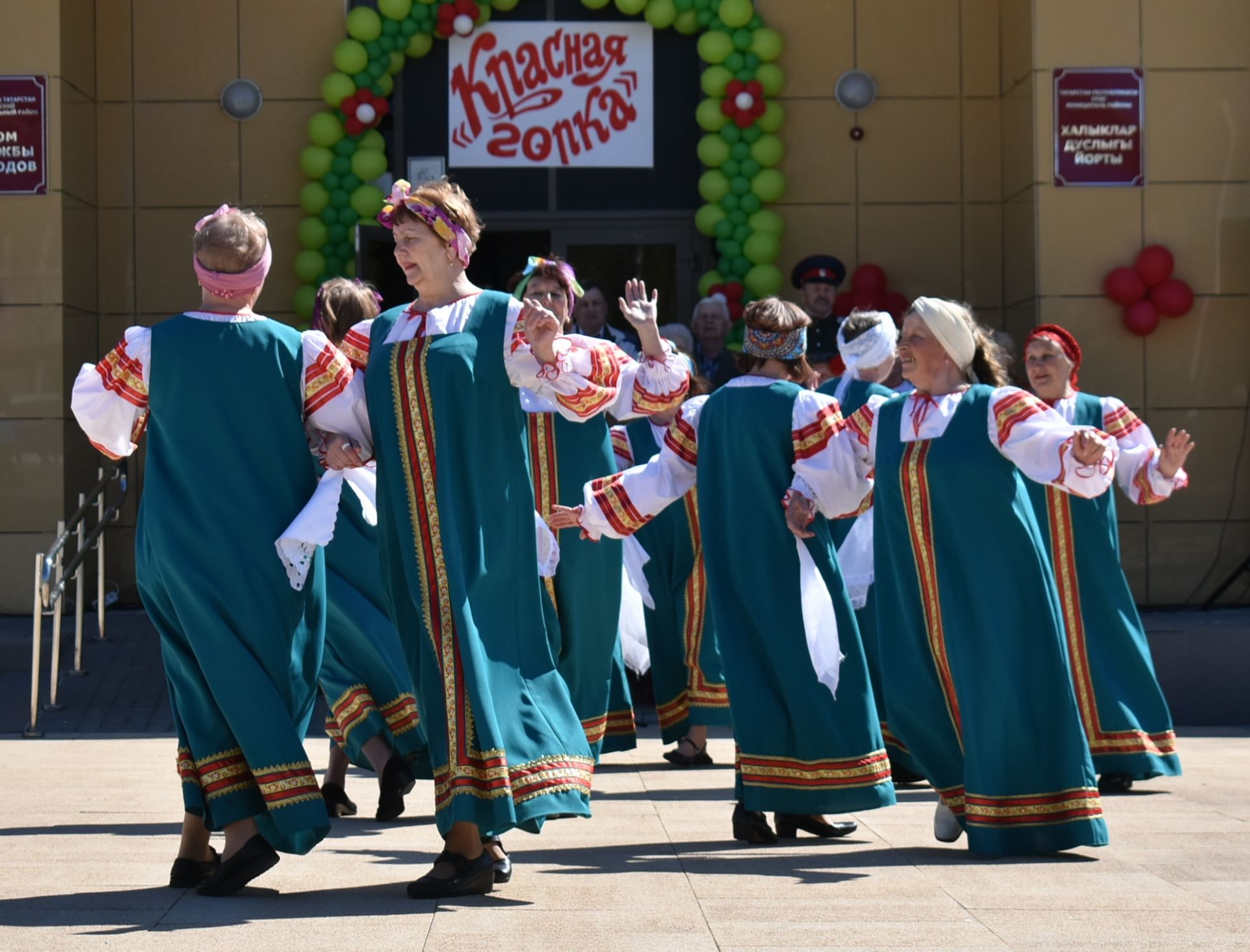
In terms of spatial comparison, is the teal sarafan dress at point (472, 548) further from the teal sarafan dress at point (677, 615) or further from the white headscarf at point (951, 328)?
the teal sarafan dress at point (677, 615)

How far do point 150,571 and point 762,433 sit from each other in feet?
6.23

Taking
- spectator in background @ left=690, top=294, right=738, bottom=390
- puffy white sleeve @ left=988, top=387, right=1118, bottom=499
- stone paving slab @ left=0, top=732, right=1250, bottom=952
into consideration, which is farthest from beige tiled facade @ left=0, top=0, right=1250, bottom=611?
puffy white sleeve @ left=988, top=387, right=1118, bottom=499

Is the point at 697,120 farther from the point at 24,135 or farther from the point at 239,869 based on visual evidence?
the point at 239,869

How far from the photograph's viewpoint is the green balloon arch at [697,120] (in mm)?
11258

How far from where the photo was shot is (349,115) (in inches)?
445

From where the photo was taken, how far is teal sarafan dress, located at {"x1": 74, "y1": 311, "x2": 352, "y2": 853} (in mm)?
4555

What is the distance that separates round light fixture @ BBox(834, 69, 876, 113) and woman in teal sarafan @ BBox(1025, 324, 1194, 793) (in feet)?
16.4

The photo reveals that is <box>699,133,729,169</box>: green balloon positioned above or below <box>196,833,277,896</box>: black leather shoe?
above

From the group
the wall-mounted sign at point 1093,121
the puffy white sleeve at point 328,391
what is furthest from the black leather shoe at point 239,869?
the wall-mounted sign at point 1093,121

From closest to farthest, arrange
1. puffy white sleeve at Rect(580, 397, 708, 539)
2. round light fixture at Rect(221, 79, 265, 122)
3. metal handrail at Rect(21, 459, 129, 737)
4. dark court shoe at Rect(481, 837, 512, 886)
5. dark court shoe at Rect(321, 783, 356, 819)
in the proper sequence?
dark court shoe at Rect(481, 837, 512, 886) < puffy white sleeve at Rect(580, 397, 708, 539) < dark court shoe at Rect(321, 783, 356, 819) < metal handrail at Rect(21, 459, 129, 737) < round light fixture at Rect(221, 79, 265, 122)

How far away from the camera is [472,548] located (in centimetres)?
461

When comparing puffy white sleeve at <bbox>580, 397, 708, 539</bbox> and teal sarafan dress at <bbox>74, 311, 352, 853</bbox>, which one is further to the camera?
puffy white sleeve at <bbox>580, 397, 708, 539</bbox>

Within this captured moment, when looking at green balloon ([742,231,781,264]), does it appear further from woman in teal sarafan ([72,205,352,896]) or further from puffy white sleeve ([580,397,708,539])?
woman in teal sarafan ([72,205,352,896])

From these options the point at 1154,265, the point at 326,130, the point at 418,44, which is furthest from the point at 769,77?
the point at 326,130
